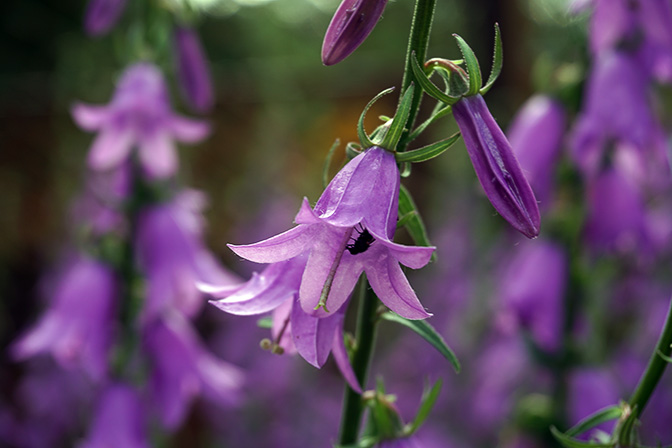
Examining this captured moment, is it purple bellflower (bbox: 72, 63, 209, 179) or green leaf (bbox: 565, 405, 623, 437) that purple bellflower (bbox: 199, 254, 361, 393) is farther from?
purple bellflower (bbox: 72, 63, 209, 179)

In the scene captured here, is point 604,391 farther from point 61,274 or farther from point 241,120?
point 241,120

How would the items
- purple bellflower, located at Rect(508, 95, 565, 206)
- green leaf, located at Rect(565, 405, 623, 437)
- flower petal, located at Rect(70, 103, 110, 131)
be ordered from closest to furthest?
green leaf, located at Rect(565, 405, 623, 437) → purple bellflower, located at Rect(508, 95, 565, 206) → flower petal, located at Rect(70, 103, 110, 131)

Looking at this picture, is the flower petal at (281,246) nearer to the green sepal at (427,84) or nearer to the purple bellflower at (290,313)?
the purple bellflower at (290,313)

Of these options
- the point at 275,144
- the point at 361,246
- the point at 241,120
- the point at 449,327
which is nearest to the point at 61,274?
the point at 275,144

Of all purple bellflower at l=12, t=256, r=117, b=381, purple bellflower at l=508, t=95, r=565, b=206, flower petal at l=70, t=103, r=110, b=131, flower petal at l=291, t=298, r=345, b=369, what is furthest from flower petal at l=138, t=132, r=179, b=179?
flower petal at l=291, t=298, r=345, b=369

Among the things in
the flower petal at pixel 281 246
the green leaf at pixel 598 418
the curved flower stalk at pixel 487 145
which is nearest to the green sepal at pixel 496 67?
the curved flower stalk at pixel 487 145
